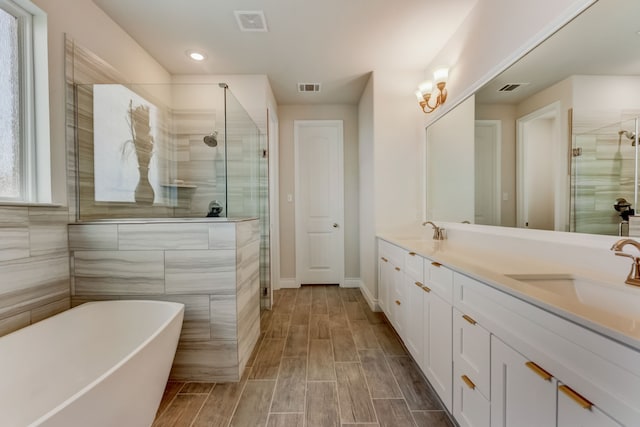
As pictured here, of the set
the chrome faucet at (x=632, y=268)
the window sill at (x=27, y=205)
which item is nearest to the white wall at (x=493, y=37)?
the chrome faucet at (x=632, y=268)

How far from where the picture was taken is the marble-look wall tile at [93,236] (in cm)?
164

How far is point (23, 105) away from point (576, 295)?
2.91 metres

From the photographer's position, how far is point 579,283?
3.51 ft

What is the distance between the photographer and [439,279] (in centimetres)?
145

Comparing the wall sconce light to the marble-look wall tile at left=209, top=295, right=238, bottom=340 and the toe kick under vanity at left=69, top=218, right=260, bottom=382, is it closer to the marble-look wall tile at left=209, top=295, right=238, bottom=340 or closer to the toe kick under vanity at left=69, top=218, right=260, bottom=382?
the toe kick under vanity at left=69, top=218, right=260, bottom=382

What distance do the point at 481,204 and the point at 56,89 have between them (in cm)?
287

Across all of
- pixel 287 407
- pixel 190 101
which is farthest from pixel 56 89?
pixel 287 407

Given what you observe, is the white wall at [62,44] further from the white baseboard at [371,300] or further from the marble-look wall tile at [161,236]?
the white baseboard at [371,300]

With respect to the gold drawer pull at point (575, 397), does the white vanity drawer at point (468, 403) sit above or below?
below

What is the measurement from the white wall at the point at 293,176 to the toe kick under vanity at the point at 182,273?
204 cm

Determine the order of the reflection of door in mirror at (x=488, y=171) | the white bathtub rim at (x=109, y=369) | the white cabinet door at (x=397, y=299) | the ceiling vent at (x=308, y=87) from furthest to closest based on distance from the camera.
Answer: the ceiling vent at (x=308, y=87), the white cabinet door at (x=397, y=299), the reflection of door in mirror at (x=488, y=171), the white bathtub rim at (x=109, y=369)

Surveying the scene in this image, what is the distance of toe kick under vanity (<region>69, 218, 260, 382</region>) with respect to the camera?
165 centimetres

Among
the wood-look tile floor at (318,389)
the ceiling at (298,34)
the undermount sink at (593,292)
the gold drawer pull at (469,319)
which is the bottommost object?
the wood-look tile floor at (318,389)

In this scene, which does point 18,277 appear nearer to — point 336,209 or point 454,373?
point 454,373
